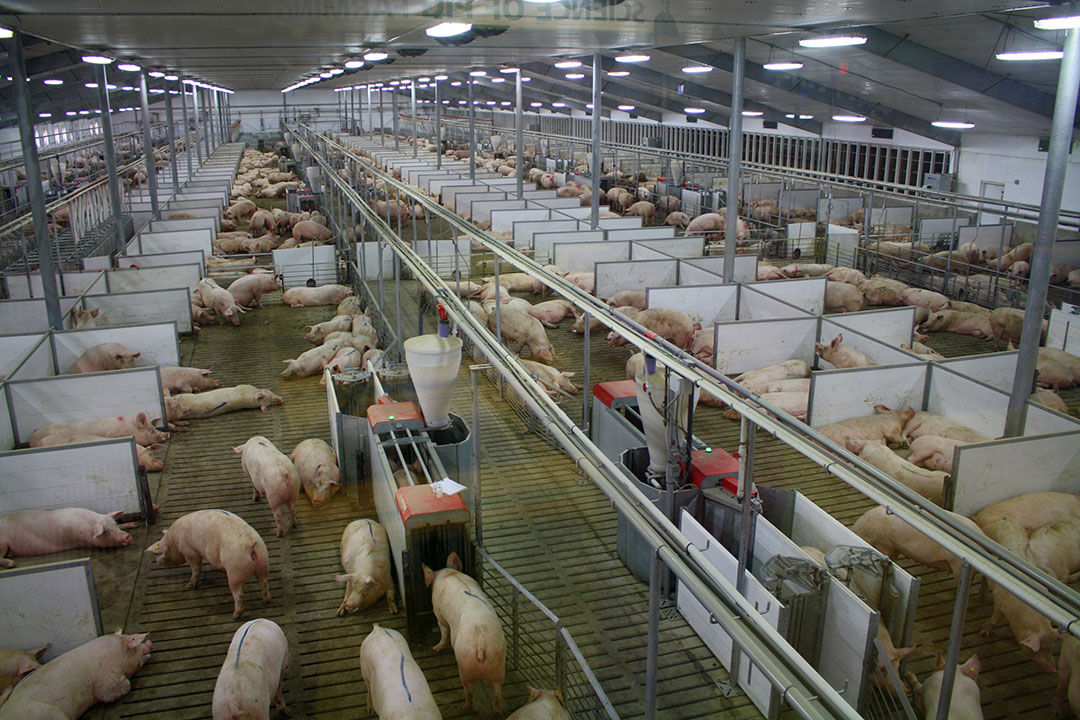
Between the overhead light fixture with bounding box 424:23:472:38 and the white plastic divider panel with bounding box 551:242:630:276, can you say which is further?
the white plastic divider panel with bounding box 551:242:630:276

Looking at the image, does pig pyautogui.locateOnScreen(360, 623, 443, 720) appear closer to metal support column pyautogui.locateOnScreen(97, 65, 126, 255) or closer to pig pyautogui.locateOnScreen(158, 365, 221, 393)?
pig pyautogui.locateOnScreen(158, 365, 221, 393)

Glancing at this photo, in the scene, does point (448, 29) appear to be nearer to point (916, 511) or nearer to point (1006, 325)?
point (916, 511)

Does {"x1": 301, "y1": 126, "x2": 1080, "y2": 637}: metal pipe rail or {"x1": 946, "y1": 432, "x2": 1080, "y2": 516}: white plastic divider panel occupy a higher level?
{"x1": 301, "y1": 126, "x2": 1080, "y2": 637}: metal pipe rail

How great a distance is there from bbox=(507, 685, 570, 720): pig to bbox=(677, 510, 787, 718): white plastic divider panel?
1174mm

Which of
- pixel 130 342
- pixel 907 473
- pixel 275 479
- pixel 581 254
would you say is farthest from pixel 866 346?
pixel 130 342

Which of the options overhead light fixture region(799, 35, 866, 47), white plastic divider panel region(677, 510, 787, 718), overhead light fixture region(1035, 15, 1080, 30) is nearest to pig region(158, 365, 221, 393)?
white plastic divider panel region(677, 510, 787, 718)

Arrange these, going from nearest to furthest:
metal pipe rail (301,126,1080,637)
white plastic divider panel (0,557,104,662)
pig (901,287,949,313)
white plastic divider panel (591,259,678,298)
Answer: metal pipe rail (301,126,1080,637) → white plastic divider panel (0,557,104,662) → white plastic divider panel (591,259,678,298) → pig (901,287,949,313)

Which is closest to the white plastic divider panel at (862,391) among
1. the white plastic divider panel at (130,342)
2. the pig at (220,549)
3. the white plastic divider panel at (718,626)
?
the white plastic divider panel at (718,626)

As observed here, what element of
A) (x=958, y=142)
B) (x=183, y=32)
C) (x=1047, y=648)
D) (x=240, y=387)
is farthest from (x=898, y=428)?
(x=958, y=142)

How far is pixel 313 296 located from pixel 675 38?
8971 mm

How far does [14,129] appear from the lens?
146 ft

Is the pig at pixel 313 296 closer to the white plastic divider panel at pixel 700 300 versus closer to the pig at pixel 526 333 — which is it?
the pig at pixel 526 333

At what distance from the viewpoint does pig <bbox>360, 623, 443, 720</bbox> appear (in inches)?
197

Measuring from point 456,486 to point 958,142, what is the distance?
22547mm
